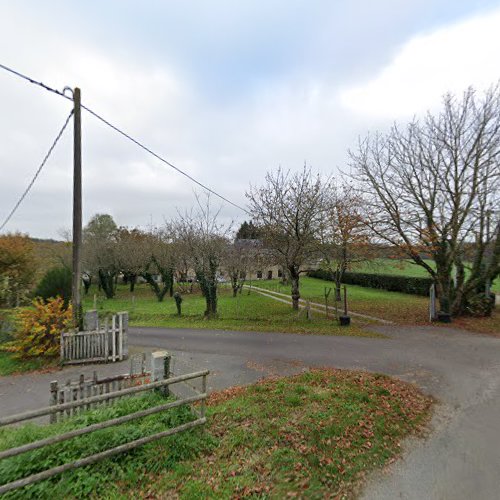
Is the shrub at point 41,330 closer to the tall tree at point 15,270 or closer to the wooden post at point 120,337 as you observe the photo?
the wooden post at point 120,337

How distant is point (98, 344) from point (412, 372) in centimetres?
898

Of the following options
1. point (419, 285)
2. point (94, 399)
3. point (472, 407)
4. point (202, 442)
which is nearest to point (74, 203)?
point (94, 399)

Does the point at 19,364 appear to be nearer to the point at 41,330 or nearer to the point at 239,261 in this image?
the point at 41,330

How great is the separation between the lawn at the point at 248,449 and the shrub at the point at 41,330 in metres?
4.89

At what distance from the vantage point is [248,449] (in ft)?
13.2

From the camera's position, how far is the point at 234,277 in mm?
22719

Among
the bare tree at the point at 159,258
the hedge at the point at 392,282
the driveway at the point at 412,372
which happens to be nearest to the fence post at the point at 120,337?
the driveway at the point at 412,372

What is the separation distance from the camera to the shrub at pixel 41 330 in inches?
353

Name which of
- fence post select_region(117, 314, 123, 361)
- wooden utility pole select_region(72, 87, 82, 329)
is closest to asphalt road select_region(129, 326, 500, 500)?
fence post select_region(117, 314, 123, 361)

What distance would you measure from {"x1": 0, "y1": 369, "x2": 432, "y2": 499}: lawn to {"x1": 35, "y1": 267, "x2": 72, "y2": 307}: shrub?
25.7ft

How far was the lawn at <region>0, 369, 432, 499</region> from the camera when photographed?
333 centimetres

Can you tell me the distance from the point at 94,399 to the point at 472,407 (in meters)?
6.38

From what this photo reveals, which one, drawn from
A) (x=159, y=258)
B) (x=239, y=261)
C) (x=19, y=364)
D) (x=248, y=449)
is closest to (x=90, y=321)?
(x=19, y=364)

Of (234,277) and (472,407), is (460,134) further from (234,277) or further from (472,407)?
(234,277)
